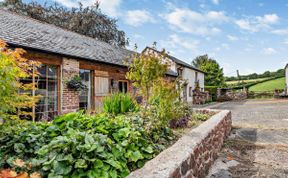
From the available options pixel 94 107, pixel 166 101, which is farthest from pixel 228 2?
pixel 166 101

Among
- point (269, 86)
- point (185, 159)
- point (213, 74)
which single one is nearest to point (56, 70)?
point (185, 159)

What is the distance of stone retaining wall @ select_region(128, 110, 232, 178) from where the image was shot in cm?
232

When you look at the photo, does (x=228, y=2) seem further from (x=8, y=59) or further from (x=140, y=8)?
(x=8, y=59)

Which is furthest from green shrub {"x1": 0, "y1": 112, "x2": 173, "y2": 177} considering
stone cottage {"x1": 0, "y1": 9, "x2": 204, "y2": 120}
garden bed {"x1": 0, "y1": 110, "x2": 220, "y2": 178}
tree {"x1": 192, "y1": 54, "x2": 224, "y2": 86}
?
tree {"x1": 192, "y1": 54, "x2": 224, "y2": 86}

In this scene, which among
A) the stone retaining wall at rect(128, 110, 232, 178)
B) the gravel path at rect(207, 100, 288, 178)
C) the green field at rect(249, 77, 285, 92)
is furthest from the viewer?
the green field at rect(249, 77, 285, 92)

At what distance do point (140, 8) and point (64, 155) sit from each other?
1041cm

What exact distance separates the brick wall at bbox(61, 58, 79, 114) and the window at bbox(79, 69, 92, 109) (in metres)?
0.47

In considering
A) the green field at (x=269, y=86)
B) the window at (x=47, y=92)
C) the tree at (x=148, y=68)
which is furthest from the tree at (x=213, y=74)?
the tree at (x=148, y=68)

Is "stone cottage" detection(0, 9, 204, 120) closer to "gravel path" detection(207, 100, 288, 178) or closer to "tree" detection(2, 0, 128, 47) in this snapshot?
"gravel path" detection(207, 100, 288, 178)

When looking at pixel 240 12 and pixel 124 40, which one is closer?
pixel 240 12

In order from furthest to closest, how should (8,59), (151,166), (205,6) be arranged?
(205,6) < (8,59) < (151,166)

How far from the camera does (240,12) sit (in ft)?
46.8

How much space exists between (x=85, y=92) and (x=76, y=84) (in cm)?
107

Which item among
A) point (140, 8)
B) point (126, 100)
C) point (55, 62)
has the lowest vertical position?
point (126, 100)
